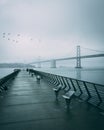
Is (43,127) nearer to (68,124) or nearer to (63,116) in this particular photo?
(68,124)

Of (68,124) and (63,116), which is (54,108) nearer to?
(63,116)

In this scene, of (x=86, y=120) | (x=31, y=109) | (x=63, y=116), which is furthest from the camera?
(x=31, y=109)

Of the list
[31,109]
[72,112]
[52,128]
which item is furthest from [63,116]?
[31,109]

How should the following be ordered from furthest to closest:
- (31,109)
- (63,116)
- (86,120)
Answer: (31,109), (63,116), (86,120)

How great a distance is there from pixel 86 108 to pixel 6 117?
139 inches

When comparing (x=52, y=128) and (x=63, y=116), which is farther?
(x=63, y=116)

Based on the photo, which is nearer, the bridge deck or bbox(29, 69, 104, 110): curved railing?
the bridge deck

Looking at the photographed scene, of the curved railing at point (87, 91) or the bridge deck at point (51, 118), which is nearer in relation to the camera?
the bridge deck at point (51, 118)

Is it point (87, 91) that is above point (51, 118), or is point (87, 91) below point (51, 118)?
above

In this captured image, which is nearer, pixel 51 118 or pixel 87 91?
pixel 51 118

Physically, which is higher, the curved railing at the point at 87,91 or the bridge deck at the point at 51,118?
the curved railing at the point at 87,91

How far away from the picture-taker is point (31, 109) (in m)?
7.87

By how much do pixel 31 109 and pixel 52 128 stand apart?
8.27ft

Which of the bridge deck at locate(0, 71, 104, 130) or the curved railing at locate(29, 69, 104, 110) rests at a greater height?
the curved railing at locate(29, 69, 104, 110)
